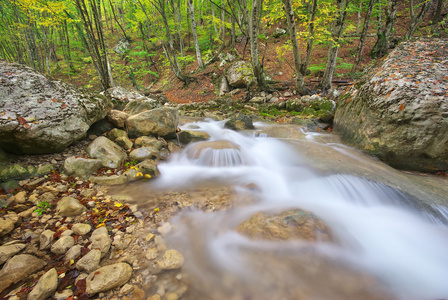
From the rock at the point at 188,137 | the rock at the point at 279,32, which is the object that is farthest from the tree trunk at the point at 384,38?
the rock at the point at 188,137

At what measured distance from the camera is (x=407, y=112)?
4020mm

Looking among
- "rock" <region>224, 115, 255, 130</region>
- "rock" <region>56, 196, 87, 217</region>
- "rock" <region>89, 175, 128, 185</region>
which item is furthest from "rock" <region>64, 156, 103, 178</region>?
"rock" <region>224, 115, 255, 130</region>

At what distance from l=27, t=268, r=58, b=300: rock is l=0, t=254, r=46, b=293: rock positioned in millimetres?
263

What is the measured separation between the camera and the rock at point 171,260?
2.06 m

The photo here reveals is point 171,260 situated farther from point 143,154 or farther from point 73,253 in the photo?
point 143,154

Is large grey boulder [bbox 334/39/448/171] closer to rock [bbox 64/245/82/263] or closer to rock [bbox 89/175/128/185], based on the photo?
rock [bbox 89/175/128/185]

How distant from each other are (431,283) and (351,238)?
0.79 meters

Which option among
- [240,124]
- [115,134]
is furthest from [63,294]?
[240,124]

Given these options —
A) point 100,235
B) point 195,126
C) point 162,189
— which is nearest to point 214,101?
point 195,126

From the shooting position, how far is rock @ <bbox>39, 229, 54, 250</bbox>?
81.0 inches

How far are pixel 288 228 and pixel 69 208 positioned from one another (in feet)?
10.1

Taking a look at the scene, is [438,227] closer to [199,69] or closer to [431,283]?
[431,283]

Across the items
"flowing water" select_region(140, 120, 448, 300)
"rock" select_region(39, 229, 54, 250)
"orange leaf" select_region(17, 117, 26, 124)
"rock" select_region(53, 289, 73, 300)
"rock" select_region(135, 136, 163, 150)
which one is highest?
"orange leaf" select_region(17, 117, 26, 124)

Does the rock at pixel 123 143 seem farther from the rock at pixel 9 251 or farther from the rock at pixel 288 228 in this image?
the rock at pixel 288 228
